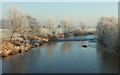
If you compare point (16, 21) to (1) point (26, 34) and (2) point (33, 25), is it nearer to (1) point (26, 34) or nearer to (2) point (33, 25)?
(1) point (26, 34)

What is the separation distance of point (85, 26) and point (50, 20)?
13.6m

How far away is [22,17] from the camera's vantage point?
28953mm

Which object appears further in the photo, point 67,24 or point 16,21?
point 67,24

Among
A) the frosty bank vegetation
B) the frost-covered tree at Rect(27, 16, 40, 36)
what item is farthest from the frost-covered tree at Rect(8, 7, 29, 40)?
the frost-covered tree at Rect(27, 16, 40, 36)

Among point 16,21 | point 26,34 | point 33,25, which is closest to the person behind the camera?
point 16,21

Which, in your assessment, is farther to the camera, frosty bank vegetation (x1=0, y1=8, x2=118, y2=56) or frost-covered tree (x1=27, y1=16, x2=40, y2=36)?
frost-covered tree (x1=27, y1=16, x2=40, y2=36)

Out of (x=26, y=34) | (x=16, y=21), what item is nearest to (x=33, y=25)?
→ (x=26, y=34)

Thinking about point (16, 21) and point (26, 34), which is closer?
point (16, 21)

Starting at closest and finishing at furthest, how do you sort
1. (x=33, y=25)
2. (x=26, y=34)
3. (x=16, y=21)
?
(x=16, y=21) < (x=26, y=34) < (x=33, y=25)

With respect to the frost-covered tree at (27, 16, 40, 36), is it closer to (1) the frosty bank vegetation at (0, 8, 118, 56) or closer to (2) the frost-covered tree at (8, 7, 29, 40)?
(1) the frosty bank vegetation at (0, 8, 118, 56)

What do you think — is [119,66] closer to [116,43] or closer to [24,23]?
[116,43]

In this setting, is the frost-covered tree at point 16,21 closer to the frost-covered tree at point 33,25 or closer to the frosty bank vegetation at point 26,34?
the frosty bank vegetation at point 26,34

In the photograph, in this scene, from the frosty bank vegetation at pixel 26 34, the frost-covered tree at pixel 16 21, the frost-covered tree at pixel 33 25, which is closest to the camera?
the frosty bank vegetation at pixel 26 34

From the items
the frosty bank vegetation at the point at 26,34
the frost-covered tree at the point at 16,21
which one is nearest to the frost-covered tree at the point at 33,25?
the frosty bank vegetation at the point at 26,34
